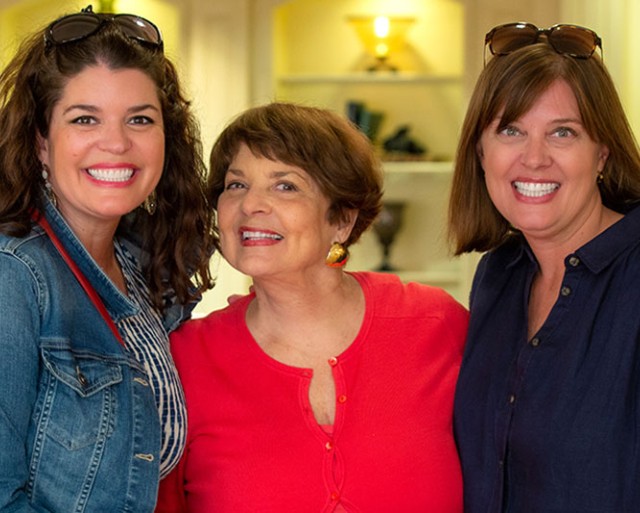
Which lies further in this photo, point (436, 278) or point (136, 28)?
point (436, 278)

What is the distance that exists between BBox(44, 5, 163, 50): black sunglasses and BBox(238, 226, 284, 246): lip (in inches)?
18.2

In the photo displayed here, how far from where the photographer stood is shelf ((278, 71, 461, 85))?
6.21 m

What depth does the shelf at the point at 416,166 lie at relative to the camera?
20.5ft

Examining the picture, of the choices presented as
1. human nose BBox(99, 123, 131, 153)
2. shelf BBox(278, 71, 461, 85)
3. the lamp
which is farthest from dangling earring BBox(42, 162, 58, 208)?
the lamp

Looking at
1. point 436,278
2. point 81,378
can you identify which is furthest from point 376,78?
point 81,378

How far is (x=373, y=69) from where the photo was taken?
6328 mm

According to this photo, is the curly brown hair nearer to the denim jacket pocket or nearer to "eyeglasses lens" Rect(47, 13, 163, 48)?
A: "eyeglasses lens" Rect(47, 13, 163, 48)

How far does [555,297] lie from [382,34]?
4265 millimetres

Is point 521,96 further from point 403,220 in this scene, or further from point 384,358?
point 403,220

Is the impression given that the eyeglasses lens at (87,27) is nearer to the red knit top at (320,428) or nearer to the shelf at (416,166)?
the red knit top at (320,428)

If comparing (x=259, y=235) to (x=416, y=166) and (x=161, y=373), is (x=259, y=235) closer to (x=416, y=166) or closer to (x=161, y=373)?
(x=161, y=373)

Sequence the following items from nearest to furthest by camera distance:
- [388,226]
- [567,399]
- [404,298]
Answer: [567,399] → [404,298] → [388,226]

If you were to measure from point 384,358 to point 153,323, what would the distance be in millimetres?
531

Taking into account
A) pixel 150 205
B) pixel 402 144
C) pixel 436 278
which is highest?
pixel 150 205
